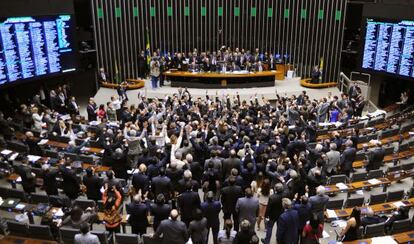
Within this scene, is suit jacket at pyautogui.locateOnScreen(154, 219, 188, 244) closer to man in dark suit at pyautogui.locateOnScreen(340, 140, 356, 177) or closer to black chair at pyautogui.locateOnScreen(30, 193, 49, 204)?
black chair at pyautogui.locateOnScreen(30, 193, 49, 204)

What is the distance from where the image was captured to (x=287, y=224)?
6.59 m

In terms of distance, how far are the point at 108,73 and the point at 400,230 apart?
15.5m

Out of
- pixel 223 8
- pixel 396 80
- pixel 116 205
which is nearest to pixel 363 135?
pixel 396 80

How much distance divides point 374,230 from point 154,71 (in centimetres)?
1299

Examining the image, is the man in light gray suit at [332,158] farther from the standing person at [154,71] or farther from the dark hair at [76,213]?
the standing person at [154,71]

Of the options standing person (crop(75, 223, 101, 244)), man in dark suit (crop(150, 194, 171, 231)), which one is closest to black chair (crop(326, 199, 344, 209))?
man in dark suit (crop(150, 194, 171, 231))

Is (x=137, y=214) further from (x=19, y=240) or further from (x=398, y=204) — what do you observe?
(x=398, y=204)

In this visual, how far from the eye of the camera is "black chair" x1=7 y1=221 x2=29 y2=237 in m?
6.99

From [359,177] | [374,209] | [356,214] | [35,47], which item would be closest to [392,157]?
[359,177]

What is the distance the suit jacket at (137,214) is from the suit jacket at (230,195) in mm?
1391

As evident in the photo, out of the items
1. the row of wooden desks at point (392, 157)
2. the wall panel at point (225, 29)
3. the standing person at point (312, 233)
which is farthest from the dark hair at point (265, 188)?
the wall panel at point (225, 29)

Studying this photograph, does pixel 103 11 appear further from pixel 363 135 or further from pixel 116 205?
pixel 116 205

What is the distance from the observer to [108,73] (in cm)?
1986

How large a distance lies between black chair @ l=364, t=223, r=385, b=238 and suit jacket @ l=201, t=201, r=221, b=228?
2.68m
